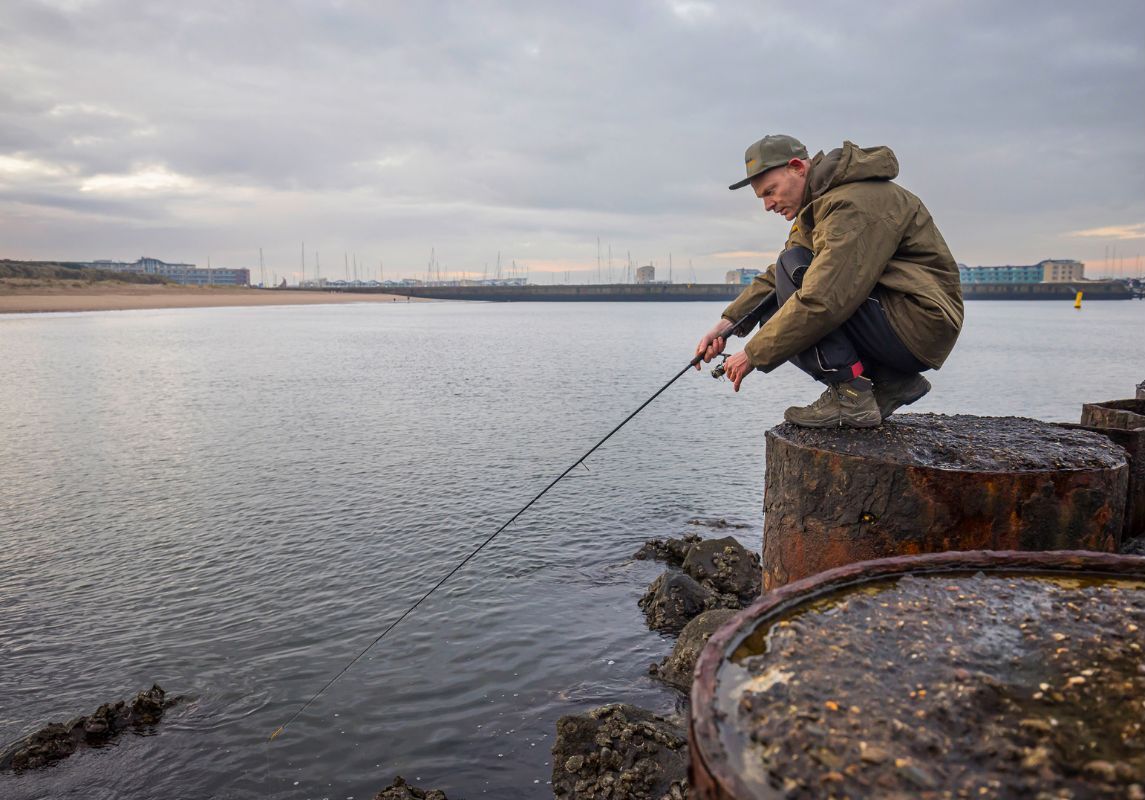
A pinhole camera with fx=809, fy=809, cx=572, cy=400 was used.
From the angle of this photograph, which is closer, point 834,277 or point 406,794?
point 834,277

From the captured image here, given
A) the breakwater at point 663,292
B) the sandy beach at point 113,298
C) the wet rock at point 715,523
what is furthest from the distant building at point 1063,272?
the wet rock at point 715,523

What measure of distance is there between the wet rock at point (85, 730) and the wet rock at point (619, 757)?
271 centimetres

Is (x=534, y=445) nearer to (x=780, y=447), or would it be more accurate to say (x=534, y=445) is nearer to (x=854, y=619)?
(x=780, y=447)

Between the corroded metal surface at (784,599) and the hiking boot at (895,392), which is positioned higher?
the hiking boot at (895,392)

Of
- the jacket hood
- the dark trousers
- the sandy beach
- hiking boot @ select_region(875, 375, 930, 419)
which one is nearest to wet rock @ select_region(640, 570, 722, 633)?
hiking boot @ select_region(875, 375, 930, 419)

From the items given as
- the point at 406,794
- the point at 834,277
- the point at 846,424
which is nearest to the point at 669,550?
the point at 406,794

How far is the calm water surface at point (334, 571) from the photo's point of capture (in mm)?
4973

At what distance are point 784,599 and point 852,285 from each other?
1844mm

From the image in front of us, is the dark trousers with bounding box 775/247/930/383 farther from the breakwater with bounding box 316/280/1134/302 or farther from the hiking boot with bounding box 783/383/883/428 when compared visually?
the breakwater with bounding box 316/280/1134/302

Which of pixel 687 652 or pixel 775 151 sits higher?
pixel 775 151

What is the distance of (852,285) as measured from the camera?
12.0 ft

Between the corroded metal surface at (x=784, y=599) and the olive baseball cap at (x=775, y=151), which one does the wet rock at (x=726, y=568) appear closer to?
the olive baseball cap at (x=775, y=151)

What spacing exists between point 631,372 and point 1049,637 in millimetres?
26970

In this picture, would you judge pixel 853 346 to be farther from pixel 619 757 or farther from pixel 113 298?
pixel 113 298
